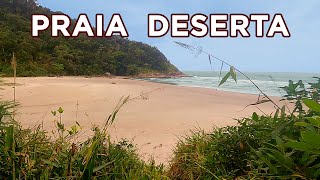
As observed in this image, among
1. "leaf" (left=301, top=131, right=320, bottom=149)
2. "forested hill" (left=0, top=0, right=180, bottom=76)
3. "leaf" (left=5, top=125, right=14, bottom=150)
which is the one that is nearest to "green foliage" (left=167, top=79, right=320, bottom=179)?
"leaf" (left=301, top=131, right=320, bottom=149)

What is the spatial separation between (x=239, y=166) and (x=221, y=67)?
86 cm

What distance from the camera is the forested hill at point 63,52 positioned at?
28203 mm

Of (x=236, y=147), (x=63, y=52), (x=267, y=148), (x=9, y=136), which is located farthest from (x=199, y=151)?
(x=63, y=52)

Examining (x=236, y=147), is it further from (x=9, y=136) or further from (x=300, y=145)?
(x=9, y=136)

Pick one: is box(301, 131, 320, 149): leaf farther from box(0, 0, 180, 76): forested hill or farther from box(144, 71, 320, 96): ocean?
box(0, 0, 180, 76): forested hill

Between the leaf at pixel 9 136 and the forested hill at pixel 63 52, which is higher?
the forested hill at pixel 63 52

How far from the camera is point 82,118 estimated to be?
7352 mm

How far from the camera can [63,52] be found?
34.4 metres

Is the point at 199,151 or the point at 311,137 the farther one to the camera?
the point at 199,151

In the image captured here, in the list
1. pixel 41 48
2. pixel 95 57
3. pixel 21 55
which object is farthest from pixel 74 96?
pixel 95 57

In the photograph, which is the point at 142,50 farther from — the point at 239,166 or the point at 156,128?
the point at 239,166

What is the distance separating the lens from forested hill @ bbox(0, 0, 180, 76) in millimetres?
28203

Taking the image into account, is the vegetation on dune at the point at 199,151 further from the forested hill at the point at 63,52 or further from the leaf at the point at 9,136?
the forested hill at the point at 63,52

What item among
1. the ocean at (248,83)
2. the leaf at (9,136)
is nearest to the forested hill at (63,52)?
the ocean at (248,83)
